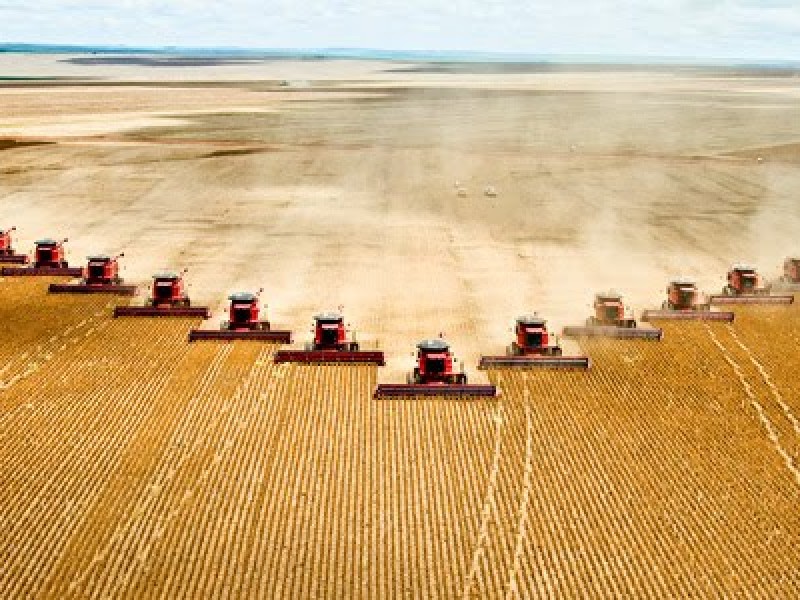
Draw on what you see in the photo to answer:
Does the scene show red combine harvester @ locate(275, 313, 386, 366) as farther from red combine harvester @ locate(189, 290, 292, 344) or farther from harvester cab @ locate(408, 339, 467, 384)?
harvester cab @ locate(408, 339, 467, 384)

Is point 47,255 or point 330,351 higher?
point 47,255

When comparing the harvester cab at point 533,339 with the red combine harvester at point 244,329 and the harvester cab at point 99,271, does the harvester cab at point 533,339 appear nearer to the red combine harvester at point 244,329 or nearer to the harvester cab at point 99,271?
the red combine harvester at point 244,329

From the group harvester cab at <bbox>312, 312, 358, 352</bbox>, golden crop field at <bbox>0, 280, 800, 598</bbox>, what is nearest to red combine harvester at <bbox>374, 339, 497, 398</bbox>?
golden crop field at <bbox>0, 280, 800, 598</bbox>

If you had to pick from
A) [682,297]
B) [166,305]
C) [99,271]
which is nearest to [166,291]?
[166,305]

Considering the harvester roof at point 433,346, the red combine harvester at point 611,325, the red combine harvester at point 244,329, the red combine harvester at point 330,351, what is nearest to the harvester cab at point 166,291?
the red combine harvester at point 244,329

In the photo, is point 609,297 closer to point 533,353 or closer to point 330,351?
point 533,353

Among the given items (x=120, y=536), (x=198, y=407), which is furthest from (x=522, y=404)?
(x=120, y=536)

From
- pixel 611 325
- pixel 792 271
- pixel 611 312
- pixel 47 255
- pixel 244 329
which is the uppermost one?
pixel 47 255
